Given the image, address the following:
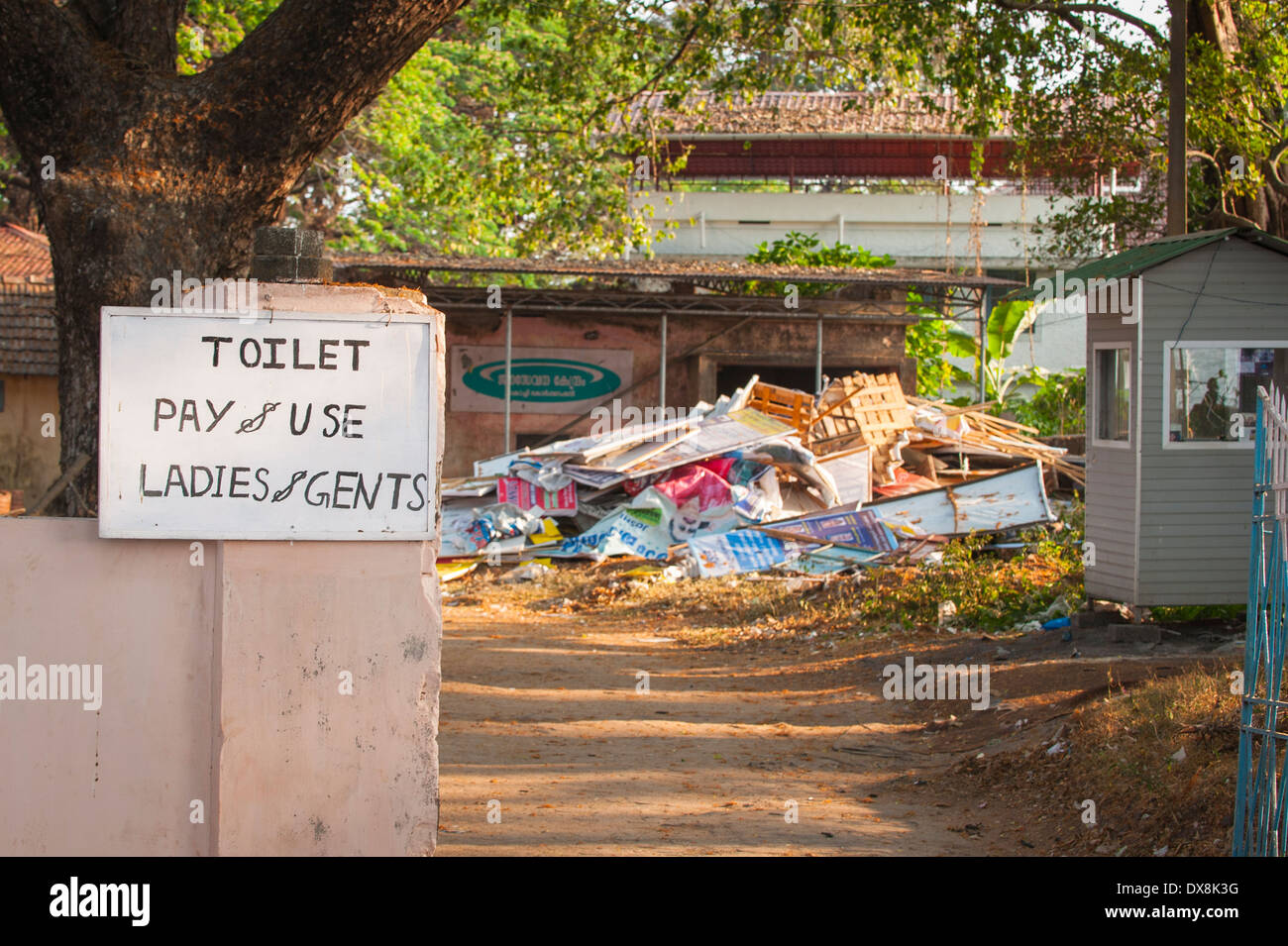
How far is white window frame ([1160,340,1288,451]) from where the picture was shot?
9.35m

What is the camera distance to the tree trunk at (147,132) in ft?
23.4

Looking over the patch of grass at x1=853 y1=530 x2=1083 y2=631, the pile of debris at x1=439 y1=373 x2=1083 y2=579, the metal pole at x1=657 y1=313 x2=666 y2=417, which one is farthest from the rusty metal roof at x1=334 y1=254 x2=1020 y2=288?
the patch of grass at x1=853 y1=530 x2=1083 y2=631

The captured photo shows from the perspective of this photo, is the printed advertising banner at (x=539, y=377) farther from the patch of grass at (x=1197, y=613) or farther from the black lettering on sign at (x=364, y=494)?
the black lettering on sign at (x=364, y=494)

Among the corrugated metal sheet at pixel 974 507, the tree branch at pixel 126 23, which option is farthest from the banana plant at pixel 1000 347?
the tree branch at pixel 126 23

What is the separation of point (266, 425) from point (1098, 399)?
301 inches

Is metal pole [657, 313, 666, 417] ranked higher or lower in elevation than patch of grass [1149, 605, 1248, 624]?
higher

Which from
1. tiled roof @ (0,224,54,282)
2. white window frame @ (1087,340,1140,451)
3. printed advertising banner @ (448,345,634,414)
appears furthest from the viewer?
tiled roof @ (0,224,54,282)

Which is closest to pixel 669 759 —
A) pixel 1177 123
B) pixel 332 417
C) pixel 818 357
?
pixel 332 417

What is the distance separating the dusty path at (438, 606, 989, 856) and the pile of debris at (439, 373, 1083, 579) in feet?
12.4

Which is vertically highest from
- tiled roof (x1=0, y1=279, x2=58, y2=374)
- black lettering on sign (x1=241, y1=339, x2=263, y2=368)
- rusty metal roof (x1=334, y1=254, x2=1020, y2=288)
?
rusty metal roof (x1=334, y1=254, x2=1020, y2=288)

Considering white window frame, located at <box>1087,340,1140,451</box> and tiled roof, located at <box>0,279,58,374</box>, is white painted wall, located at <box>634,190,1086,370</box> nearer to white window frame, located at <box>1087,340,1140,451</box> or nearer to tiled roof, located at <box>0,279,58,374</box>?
tiled roof, located at <box>0,279,58,374</box>

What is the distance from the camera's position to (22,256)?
25.0 meters

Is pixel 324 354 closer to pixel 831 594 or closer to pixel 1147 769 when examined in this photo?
pixel 1147 769

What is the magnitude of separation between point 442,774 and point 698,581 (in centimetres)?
731
